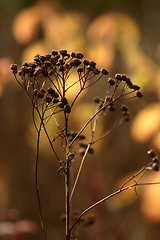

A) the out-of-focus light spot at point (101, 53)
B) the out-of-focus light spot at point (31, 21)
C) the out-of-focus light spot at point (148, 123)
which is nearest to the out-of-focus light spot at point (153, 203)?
the out-of-focus light spot at point (148, 123)

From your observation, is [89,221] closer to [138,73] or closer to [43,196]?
[138,73]

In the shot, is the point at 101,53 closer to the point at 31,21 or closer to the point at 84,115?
A: the point at 84,115

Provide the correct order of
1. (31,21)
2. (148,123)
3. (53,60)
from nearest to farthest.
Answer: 1. (53,60)
2. (148,123)
3. (31,21)

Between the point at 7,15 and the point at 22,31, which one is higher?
the point at 7,15

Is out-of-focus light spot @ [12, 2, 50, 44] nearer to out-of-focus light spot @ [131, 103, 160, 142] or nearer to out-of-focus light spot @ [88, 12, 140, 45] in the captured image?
out-of-focus light spot @ [88, 12, 140, 45]

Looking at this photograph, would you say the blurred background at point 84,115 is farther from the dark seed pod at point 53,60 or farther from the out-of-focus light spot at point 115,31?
the dark seed pod at point 53,60

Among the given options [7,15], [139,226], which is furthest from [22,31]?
[139,226]

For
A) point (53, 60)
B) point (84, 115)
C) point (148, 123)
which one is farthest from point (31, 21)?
point (53, 60)

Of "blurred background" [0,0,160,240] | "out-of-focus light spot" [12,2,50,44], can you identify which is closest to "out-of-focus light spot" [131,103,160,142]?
"blurred background" [0,0,160,240]
